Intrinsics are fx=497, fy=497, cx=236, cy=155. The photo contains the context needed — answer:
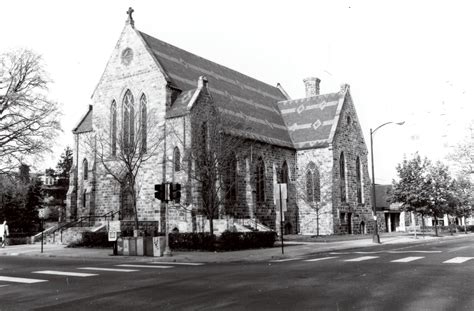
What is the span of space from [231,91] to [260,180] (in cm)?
911

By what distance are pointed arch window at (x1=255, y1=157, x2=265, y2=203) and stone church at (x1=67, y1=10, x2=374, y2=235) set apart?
3.7 inches

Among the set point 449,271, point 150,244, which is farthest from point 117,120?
point 449,271

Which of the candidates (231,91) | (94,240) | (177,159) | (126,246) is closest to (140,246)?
(126,246)

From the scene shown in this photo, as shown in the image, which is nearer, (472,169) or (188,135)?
(188,135)

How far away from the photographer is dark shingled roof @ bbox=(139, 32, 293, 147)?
39.3 metres

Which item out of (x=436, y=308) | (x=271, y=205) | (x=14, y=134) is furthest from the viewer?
(x=271, y=205)

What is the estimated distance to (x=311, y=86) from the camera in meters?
60.3

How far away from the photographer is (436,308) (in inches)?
326

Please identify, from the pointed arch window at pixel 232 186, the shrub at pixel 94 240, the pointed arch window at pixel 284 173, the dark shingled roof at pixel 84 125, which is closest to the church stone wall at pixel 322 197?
the pointed arch window at pixel 284 173

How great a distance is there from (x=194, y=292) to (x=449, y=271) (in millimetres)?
7393

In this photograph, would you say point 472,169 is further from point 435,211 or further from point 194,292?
point 194,292

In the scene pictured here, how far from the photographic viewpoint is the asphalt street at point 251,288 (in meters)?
8.98

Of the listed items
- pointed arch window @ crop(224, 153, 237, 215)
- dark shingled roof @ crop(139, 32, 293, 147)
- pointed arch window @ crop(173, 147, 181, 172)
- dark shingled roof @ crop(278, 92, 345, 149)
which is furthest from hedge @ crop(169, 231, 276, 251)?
dark shingled roof @ crop(278, 92, 345, 149)

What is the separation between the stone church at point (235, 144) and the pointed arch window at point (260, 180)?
9 centimetres
